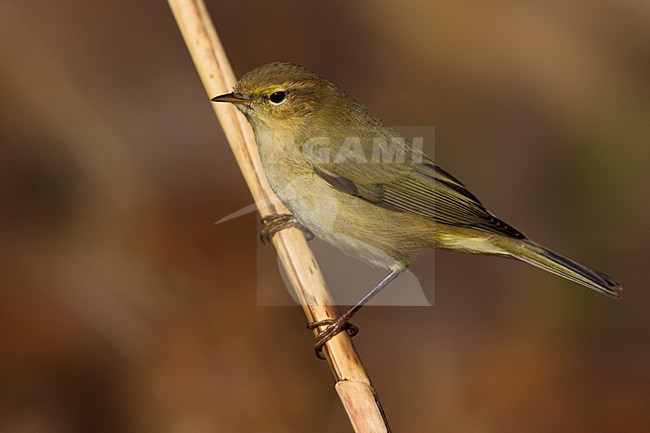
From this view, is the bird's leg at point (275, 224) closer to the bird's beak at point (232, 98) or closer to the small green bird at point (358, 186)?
the small green bird at point (358, 186)

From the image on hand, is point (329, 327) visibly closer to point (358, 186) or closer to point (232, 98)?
point (358, 186)

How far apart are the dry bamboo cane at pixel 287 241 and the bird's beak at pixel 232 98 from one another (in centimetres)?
8

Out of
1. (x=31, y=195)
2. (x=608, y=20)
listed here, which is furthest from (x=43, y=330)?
(x=608, y=20)

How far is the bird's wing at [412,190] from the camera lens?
3.64m

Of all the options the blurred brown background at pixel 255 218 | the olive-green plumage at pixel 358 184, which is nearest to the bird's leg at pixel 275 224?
the olive-green plumage at pixel 358 184

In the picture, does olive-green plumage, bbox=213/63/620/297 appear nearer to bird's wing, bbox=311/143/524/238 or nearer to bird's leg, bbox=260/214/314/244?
bird's wing, bbox=311/143/524/238

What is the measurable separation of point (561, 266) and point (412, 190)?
2.44ft

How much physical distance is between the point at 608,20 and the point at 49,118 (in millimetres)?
4001

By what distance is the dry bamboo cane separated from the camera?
9.42 feet

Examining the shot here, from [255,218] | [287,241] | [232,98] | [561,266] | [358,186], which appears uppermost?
[255,218]

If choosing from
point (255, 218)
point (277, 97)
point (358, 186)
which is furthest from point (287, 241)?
point (255, 218)

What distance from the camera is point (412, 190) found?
3.78 m

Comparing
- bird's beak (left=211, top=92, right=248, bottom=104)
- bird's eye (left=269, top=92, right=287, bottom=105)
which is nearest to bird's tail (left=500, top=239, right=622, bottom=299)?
bird's eye (left=269, top=92, right=287, bottom=105)

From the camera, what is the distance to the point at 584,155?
5.56 metres
